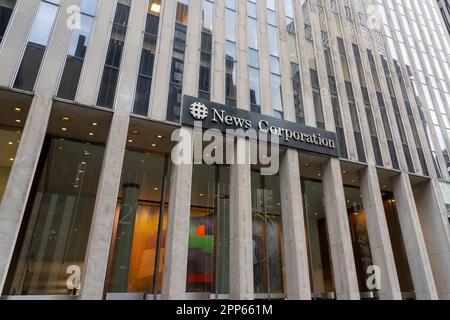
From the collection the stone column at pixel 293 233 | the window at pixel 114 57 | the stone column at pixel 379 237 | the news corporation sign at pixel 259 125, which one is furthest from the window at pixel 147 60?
the stone column at pixel 379 237

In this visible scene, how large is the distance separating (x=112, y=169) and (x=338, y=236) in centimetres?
1229

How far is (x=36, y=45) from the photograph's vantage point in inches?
546

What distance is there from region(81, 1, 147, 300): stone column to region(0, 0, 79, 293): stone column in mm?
2510

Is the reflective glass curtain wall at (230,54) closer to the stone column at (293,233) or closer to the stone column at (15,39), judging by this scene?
the stone column at (293,233)

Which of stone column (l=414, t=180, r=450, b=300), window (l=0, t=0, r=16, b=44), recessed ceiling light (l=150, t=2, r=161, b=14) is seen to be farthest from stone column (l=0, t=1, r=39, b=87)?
stone column (l=414, t=180, r=450, b=300)

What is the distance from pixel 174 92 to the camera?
16.0 metres

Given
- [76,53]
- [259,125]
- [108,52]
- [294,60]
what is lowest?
[259,125]

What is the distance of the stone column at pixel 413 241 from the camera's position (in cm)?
1822

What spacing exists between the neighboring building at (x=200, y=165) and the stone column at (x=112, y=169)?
0.06 metres

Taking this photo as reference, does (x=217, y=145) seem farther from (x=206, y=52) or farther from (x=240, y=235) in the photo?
(x=206, y=52)

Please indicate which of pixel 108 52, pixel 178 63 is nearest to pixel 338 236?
pixel 178 63

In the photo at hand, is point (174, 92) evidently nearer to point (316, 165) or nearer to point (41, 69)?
point (41, 69)

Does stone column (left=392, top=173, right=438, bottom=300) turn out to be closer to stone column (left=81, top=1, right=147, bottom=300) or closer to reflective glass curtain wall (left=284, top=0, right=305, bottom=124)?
reflective glass curtain wall (left=284, top=0, right=305, bottom=124)

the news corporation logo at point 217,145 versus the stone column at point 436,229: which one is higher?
the news corporation logo at point 217,145
